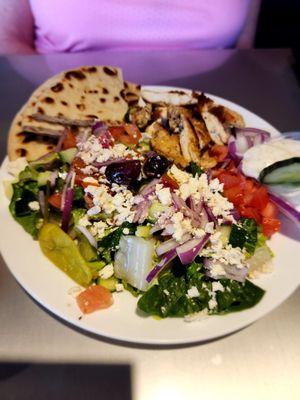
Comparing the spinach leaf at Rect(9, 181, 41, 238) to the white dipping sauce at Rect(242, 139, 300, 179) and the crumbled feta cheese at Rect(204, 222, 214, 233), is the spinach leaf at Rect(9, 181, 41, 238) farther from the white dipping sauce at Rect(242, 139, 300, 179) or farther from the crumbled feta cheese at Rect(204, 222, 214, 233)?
the white dipping sauce at Rect(242, 139, 300, 179)

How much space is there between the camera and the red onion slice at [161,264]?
1563 millimetres

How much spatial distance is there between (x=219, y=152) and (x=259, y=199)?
0.34 m

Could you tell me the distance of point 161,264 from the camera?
1.57 m

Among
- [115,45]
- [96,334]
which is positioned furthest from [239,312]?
[115,45]

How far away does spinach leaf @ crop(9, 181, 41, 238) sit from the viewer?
69.2 inches

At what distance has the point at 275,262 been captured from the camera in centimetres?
167

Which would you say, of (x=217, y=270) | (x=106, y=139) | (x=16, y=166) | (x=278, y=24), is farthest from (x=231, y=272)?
(x=278, y=24)

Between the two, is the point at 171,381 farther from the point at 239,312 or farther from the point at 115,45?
the point at 115,45

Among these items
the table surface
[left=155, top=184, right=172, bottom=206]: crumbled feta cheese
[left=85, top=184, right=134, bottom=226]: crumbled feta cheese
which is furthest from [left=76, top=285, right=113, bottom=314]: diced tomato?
[left=155, top=184, right=172, bottom=206]: crumbled feta cheese

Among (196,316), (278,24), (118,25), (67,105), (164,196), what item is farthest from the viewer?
(278,24)

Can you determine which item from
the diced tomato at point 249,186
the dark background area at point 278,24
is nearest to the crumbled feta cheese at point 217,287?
the diced tomato at point 249,186

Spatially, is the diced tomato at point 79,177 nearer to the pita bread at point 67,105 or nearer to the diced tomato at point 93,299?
the pita bread at point 67,105

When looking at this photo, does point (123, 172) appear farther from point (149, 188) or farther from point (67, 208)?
point (67, 208)

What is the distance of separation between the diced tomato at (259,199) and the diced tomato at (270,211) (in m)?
0.01
